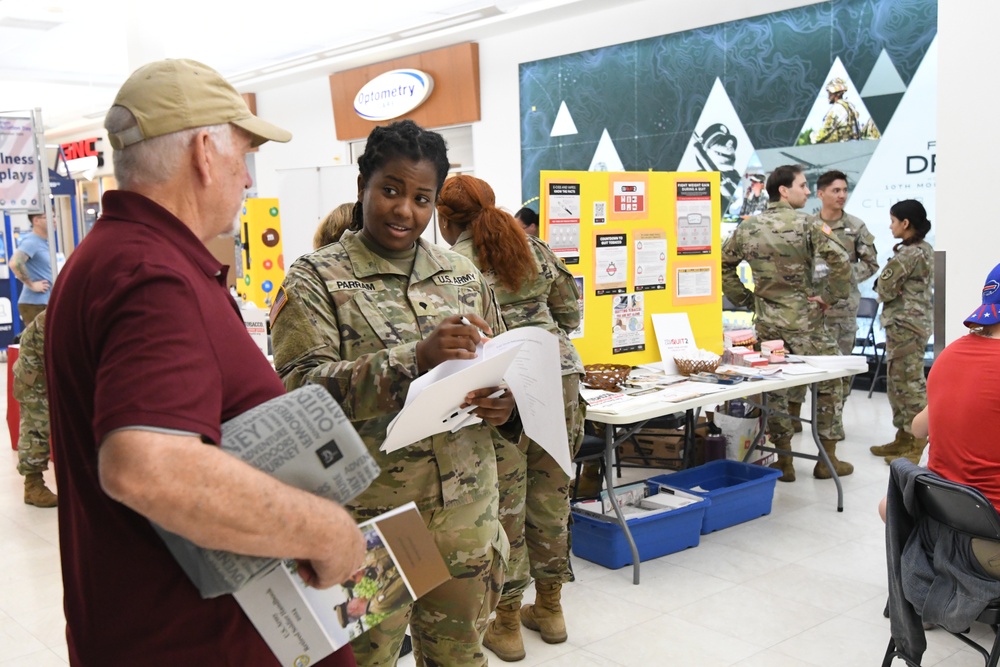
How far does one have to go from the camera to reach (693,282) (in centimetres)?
488

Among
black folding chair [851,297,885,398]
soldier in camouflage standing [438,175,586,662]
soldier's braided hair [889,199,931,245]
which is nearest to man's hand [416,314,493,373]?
soldier in camouflage standing [438,175,586,662]

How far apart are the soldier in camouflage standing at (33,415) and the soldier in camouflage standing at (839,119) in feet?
21.6

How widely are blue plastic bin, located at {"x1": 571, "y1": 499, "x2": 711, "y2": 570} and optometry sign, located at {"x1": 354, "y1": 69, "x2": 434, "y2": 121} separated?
8907 millimetres

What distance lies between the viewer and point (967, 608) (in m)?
2.51

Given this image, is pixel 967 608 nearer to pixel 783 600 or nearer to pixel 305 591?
pixel 783 600

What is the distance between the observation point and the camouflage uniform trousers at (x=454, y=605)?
1872 mm

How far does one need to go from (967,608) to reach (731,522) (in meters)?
2.12

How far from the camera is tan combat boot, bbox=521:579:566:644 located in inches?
132

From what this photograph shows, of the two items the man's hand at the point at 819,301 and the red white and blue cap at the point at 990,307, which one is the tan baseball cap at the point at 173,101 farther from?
the man's hand at the point at 819,301

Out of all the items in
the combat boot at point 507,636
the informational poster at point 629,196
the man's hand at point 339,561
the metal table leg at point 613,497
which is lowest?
the combat boot at point 507,636

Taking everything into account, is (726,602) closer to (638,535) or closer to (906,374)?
(638,535)

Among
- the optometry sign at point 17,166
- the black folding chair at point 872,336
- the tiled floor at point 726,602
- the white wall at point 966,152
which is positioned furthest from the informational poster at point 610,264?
the optometry sign at point 17,166

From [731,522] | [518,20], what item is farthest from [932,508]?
[518,20]

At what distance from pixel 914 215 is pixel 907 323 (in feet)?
2.42
